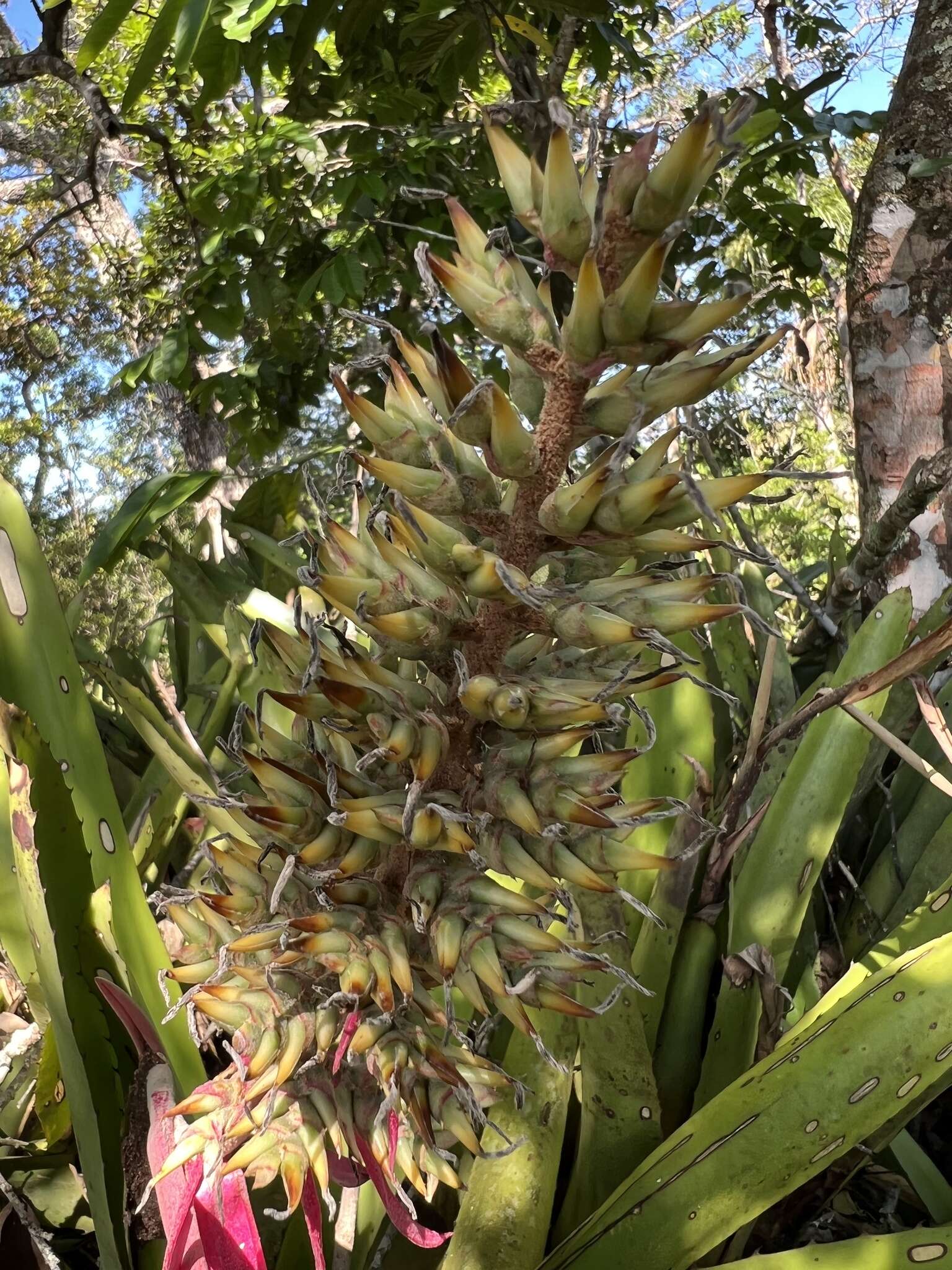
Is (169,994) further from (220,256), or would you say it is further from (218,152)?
(218,152)

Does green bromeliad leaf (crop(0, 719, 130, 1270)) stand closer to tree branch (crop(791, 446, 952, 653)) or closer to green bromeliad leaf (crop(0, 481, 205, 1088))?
green bromeliad leaf (crop(0, 481, 205, 1088))

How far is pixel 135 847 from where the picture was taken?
1047 millimetres

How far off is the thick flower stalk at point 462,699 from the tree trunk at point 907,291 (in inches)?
48.2

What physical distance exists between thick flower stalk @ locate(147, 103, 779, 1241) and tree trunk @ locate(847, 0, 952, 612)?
1224 millimetres

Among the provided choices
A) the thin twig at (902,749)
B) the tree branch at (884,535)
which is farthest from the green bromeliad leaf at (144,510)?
the thin twig at (902,749)

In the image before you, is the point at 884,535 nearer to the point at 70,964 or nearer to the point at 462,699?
the point at 462,699

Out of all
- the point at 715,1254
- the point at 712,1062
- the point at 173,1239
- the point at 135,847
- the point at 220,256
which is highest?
the point at 220,256

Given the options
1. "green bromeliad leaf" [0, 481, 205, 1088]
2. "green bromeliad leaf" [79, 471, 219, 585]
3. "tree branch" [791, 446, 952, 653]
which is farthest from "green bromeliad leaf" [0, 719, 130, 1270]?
"tree branch" [791, 446, 952, 653]

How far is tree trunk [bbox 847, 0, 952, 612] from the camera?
159 cm

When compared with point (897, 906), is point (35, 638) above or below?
above

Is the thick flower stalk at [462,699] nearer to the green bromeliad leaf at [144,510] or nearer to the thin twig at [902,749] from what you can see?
the thin twig at [902,749]

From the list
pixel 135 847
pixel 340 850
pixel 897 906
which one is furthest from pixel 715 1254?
pixel 135 847

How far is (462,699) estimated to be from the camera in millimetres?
477

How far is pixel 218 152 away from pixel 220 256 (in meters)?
1.58
